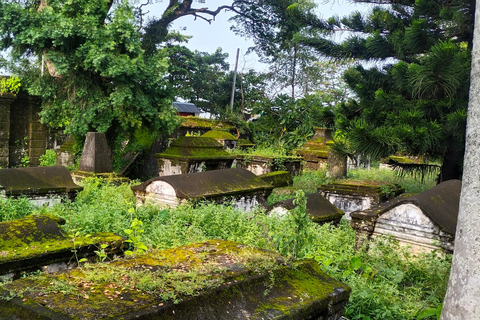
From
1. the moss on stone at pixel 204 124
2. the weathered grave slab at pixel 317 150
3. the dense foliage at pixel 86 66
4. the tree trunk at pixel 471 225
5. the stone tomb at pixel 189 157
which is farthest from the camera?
the moss on stone at pixel 204 124

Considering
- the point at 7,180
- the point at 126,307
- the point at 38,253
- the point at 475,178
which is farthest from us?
the point at 7,180

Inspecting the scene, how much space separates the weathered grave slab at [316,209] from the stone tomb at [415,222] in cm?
105

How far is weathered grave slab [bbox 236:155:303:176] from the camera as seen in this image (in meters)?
10.3

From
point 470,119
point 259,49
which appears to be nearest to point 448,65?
point 470,119

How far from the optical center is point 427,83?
20.5 feet

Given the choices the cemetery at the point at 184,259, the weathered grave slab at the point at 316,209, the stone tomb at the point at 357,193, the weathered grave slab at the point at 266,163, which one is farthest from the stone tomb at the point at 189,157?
the weathered grave slab at the point at 316,209

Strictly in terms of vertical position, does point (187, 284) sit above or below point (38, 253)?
above

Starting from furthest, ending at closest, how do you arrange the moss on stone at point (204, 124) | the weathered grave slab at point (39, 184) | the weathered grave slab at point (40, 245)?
the moss on stone at point (204, 124), the weathered grave slab at point (39, 184), the weathered grave slab at point (40, 245)

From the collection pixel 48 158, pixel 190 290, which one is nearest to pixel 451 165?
pixel 190 290

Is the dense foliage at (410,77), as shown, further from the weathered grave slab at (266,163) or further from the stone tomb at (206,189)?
the weathered grave slab at (266,163)

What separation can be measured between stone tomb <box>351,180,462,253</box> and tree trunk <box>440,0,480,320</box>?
2.08 metres

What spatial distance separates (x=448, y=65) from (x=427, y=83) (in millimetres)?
428

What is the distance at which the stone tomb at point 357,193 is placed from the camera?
262 inches

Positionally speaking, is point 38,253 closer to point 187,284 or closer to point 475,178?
point 187,284
